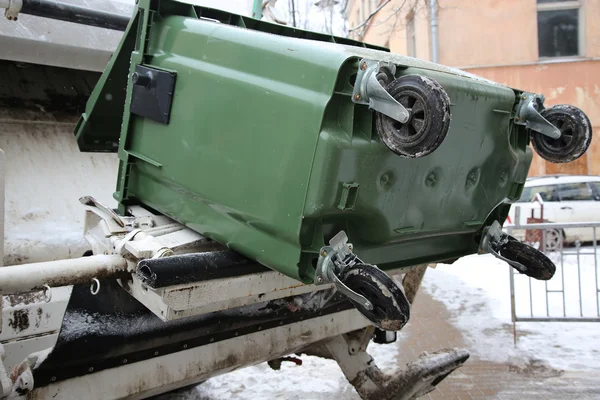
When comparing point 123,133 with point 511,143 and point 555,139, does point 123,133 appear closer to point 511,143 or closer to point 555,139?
point 511,143

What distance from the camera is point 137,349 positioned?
2.41 meters

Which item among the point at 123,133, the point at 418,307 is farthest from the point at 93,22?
the point at 418,307

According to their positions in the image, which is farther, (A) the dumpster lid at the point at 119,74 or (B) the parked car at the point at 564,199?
(B) the parked car at the point at 564,199

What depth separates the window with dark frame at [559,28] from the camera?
1358 centimetres

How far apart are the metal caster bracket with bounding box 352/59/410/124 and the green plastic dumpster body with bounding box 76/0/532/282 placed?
44mm

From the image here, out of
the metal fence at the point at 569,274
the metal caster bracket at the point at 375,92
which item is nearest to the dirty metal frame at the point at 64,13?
the metal caster bracket at the point at 375,92

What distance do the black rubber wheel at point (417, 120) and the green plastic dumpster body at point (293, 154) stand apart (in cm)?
10

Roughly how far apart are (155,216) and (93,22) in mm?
1294

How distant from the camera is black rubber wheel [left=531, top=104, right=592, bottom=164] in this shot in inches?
89.3

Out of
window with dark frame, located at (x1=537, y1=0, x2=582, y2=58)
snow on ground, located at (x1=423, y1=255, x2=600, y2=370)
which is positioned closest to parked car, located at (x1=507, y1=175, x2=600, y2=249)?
snow on ground, located at (x1=423, y1=255, x2=600, y2=370)

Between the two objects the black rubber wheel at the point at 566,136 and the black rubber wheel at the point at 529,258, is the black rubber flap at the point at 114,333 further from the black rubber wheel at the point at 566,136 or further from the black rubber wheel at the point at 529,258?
the black rubber wheel at the point at 566,136

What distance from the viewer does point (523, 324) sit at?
235 inches

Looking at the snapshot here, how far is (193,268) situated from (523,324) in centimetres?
486

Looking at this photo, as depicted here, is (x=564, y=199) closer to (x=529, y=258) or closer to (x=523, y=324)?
(x=523, y=324)
